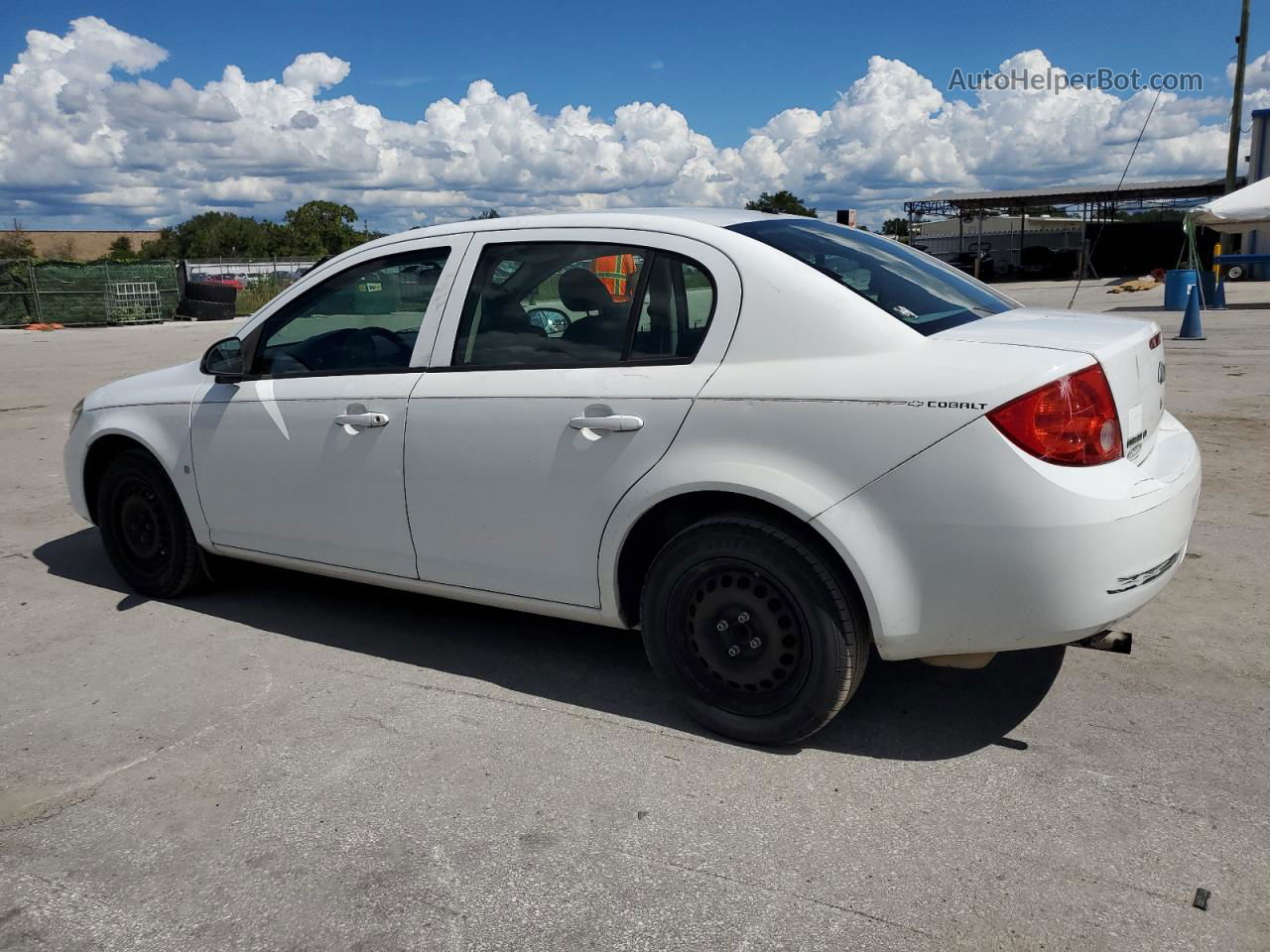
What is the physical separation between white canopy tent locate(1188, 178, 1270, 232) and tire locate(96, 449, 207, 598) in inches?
888

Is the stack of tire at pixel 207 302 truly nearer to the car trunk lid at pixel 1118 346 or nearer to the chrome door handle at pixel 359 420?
the chrome door handle at pixel 359 420

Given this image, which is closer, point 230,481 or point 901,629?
point 901,629

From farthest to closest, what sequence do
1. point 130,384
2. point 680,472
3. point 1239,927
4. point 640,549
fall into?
1. point 130,384
2. point 640,549
3. point 680,472
4. point 1239,927

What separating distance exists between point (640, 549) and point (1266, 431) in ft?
22.9

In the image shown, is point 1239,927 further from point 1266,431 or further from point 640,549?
point 1266,431

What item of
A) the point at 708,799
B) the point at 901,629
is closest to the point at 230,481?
the point at 708,799

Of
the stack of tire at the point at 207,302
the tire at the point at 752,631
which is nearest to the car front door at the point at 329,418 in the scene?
the tire at the point at 752,631

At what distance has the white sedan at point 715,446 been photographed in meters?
3.04

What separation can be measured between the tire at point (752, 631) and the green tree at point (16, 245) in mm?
85529

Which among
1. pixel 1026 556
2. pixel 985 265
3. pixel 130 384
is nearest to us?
pixel 1026 556

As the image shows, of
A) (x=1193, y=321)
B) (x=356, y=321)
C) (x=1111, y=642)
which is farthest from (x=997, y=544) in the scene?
(x=1193, y=321)

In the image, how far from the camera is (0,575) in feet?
19.3

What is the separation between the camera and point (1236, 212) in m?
22.3

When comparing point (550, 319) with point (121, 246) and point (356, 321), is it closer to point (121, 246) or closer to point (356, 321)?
point (356, 321)
